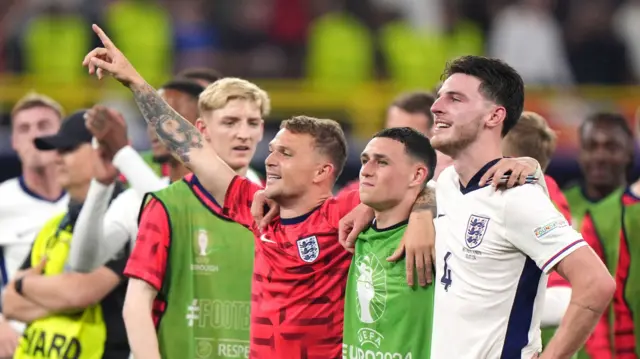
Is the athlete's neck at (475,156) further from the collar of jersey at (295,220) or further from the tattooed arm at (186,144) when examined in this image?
the tattooed arm at (186,144)

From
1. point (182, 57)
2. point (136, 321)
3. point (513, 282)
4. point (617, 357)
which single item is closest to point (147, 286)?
point (136, 321)

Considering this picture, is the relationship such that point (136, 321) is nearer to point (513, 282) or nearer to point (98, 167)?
point (98, 167)

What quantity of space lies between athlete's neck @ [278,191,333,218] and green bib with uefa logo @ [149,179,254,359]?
70cm

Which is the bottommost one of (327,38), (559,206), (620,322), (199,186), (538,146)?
(620,322)

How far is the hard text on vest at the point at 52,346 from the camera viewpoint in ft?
22.6

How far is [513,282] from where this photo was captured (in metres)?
4.93

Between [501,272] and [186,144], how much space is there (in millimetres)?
1690

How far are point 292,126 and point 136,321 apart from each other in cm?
114

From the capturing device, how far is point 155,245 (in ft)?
20.7

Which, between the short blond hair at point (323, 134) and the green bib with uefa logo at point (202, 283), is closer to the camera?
the short blond hair at point (323, 134)

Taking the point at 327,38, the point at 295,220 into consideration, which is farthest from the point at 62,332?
the point at 327,38

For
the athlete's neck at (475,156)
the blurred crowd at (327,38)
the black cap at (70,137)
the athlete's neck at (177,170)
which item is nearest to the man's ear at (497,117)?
the athlete's neck at (475,156)

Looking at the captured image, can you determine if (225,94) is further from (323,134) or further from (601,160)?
(601,160)

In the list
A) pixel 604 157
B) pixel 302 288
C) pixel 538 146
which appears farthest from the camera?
pixel 604 157
